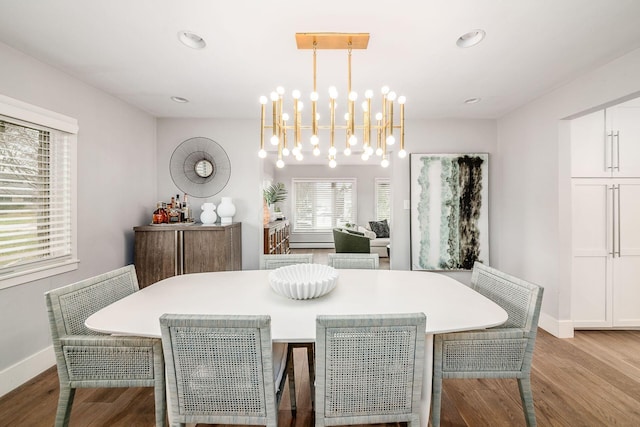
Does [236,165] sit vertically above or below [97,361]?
above

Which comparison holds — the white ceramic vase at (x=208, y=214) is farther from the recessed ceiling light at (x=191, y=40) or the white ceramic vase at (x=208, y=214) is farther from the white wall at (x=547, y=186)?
the white wall at (x=547, y=186)

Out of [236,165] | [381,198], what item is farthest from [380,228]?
[236,165]

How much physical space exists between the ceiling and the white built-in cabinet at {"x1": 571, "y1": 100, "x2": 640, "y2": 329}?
0.73m

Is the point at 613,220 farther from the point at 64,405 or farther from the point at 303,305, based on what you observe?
the point at 64,405

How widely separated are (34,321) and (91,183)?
1.19 m

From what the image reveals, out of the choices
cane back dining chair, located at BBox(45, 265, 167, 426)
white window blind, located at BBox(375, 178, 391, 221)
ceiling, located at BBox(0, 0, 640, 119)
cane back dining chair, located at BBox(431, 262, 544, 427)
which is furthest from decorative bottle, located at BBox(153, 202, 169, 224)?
white window blind, located at BBox(375, 178, 391, 221)

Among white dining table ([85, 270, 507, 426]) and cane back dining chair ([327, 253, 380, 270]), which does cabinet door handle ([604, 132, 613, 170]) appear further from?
cane back dining chair ([327, 253, 380, 270])

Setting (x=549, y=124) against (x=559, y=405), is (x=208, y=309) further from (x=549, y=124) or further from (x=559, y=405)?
(x=549, y=124)

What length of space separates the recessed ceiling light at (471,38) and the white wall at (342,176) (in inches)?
268

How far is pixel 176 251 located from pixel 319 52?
2420 mm

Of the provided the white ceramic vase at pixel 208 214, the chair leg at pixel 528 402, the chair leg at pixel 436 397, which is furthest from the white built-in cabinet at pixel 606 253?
the white ceramic vase at pixel 208 214

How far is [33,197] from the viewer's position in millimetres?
2322

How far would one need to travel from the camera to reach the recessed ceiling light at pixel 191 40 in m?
1.94

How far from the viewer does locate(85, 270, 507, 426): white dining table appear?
4.48ft
